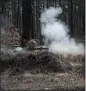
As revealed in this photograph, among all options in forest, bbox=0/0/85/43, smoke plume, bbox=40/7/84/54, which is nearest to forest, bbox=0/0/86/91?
smoke plume, bbox=40/7/84/54

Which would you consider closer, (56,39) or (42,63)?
(42,63)

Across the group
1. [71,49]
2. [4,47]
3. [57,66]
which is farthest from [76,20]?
[57,66]

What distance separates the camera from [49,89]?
866cm

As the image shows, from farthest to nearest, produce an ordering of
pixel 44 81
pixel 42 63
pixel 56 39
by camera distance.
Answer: pixel 56 39, pixel 42 63, pixel 44 81

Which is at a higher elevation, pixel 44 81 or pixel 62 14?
pixel 62 14

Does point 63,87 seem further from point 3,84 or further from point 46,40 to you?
point 46,40

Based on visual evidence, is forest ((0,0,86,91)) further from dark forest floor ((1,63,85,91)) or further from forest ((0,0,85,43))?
forest ((0,0,85,43))

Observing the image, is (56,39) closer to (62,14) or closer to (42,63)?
(62,14)

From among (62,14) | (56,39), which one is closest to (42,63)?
(56,39)

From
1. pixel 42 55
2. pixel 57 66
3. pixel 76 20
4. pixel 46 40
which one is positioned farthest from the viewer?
pixel 76 20

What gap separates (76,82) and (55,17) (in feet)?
42.2

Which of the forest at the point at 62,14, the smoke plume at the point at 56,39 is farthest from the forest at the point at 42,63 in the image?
the forest at the point at 62,14

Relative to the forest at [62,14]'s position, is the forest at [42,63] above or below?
below

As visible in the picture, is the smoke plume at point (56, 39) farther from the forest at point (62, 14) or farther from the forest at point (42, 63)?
the forest at point (62, 14)
